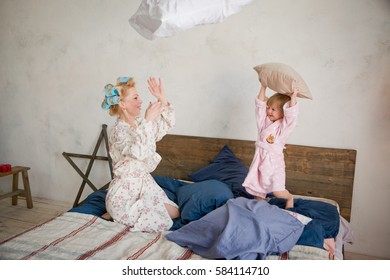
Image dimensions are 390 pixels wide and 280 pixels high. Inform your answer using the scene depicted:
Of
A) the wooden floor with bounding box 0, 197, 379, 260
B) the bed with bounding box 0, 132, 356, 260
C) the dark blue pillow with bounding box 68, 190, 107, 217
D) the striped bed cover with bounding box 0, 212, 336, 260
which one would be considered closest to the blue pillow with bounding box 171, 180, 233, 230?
the bed with bounding box 0, 132, 356, 260

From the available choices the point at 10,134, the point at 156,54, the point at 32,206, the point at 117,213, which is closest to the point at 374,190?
the point at 117,213

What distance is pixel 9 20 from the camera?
3383 mm

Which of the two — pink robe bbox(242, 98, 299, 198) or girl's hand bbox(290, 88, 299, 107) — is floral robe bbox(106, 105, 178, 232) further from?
girl's hand bbox(290, 88, 299, 107)

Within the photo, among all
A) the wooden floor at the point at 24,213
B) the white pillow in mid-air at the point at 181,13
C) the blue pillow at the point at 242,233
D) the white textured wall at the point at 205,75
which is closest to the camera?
the white pillow in mid-air at the point at 181,13

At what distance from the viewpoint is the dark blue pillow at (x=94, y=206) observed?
2.15 m

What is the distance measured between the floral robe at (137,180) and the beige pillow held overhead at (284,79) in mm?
649

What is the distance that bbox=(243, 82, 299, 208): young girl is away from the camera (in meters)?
2.11

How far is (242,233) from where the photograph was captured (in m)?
1.59

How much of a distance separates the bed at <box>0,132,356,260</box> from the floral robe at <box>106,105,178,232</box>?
0.07 meters

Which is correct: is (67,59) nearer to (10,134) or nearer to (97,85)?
(97,85)

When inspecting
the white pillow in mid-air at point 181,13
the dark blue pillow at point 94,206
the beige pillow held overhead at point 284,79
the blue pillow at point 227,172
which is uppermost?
the white pillow in mid-air at point 181,13

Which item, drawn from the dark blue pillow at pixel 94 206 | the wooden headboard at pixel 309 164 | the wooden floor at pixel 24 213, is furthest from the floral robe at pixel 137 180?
the wooden floor at pixel 24 213

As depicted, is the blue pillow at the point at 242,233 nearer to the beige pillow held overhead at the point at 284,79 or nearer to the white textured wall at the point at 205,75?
the beige pillow held overhead at the point at 284,79

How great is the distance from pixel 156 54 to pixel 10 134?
186 centimetres
